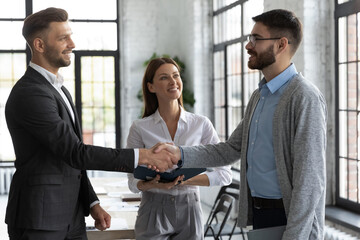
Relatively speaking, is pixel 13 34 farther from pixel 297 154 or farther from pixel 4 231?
pixel 297 154

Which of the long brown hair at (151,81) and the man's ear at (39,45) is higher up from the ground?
the man's ear at (39,45)

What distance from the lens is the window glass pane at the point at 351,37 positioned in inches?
186

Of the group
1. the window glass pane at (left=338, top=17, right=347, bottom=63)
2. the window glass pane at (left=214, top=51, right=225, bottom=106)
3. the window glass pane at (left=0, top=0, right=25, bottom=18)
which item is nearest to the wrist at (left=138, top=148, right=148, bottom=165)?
the window glass pane at (left=338, top=17, right=347, bottom=63)

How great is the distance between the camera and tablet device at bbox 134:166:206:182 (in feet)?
8.82

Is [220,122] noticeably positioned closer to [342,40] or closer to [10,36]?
[342,40]

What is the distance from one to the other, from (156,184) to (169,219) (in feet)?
0.65

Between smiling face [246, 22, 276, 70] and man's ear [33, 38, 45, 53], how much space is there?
993mm

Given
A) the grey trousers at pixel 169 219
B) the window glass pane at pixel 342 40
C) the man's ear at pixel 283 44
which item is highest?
the window glass pane at pixel 342 40

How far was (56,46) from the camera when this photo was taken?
→ 246 cm

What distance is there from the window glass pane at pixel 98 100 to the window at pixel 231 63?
225 centimetres

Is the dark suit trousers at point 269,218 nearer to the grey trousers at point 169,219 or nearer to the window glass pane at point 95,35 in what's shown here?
the grey trousers at point 169,219

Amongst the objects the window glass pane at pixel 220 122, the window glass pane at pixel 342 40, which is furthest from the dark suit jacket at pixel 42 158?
the window glass pane at pixel 220 122

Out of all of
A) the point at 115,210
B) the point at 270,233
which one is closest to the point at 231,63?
the point at 115,210

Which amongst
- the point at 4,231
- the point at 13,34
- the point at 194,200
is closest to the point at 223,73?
the point at 13,34
